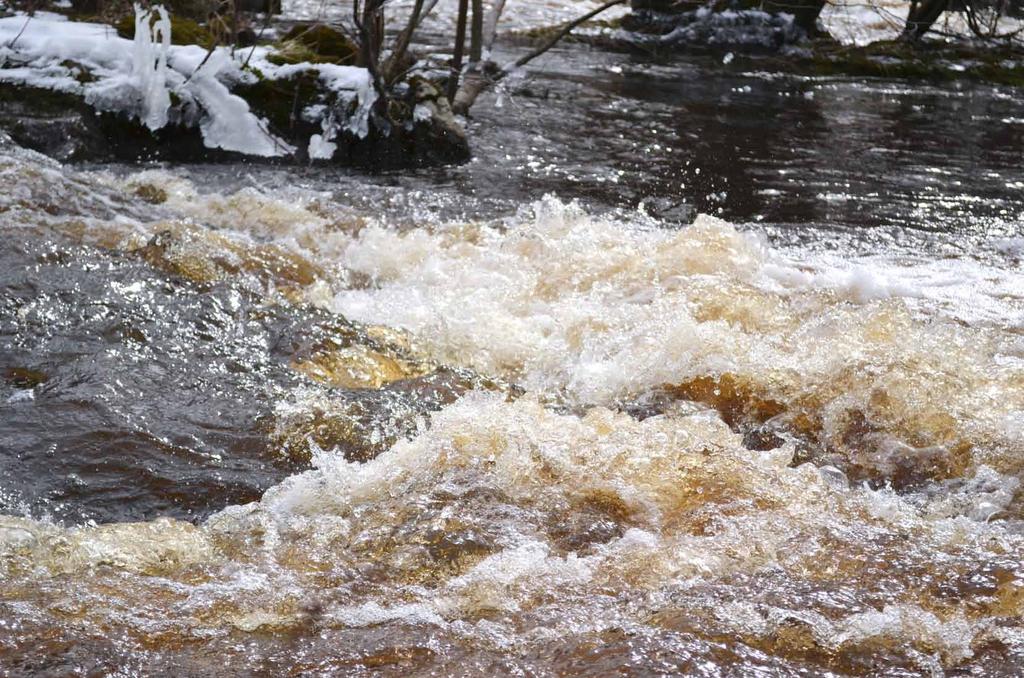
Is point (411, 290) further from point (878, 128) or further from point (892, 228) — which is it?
point (878, 128)

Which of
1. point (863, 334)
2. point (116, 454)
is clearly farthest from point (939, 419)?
point (116, 454)

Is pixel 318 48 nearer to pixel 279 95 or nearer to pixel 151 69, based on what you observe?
pixel 279 95

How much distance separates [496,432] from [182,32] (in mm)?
6713

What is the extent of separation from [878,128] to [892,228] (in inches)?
150

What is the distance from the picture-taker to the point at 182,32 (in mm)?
9070

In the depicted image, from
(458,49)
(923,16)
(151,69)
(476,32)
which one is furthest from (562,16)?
(151,69)

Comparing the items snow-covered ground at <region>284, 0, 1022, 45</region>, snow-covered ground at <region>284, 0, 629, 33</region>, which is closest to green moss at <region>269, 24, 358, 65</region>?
snow-covered ground at <region>284, 0, 629, 33</region>

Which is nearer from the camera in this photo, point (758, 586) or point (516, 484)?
point (758, 586)

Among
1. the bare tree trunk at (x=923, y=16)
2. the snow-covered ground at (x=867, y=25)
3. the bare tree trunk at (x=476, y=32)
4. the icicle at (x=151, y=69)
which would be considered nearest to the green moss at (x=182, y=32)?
the icicle at (x=151, y=69)

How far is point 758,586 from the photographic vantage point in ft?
9.61

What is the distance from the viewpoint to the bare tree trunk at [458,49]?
8.97 m

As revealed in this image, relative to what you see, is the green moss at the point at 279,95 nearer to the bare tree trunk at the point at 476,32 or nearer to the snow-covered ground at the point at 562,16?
the bare tree trunk at the point at 476,32

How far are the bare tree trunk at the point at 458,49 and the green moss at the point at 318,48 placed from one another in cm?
84

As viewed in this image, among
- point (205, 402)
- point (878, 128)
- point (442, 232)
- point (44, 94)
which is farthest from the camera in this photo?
Answer: point (878, 128)
